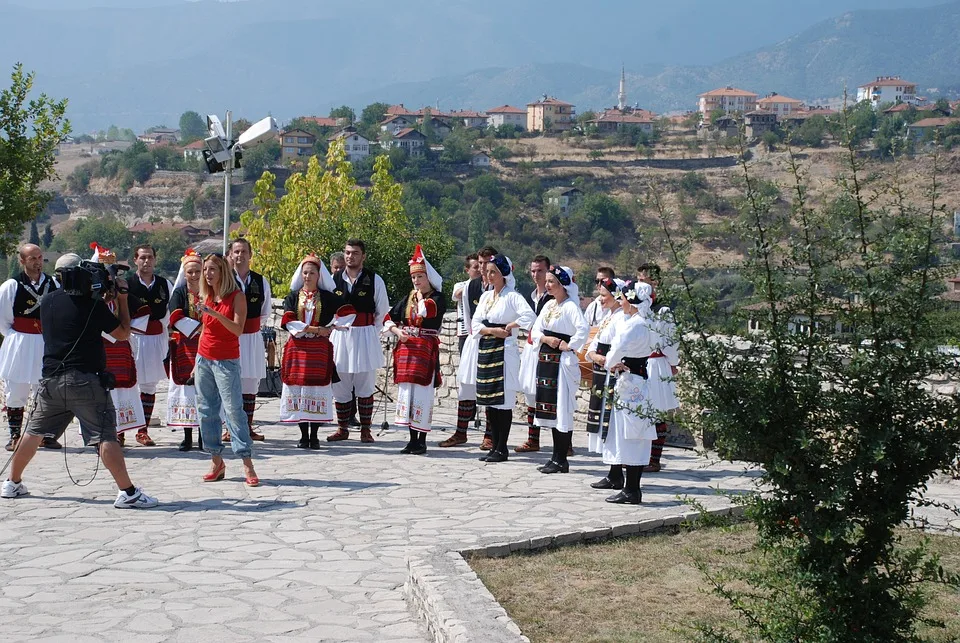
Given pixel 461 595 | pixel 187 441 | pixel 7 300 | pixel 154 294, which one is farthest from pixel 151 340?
pixel 461 595

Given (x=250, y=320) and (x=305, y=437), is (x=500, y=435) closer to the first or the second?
(x=305, y=437)

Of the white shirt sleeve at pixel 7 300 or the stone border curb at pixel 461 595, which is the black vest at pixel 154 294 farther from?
the stone border curb at pixel 461 595

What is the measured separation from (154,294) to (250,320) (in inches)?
34.7

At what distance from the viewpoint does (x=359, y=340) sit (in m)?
10.1

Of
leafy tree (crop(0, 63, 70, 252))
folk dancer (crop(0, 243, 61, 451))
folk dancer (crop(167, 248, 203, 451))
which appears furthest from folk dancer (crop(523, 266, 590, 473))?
leafy tree (crop(0, 63, 70, 252))

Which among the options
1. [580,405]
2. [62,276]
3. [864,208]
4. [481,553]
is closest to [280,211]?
[580,405]

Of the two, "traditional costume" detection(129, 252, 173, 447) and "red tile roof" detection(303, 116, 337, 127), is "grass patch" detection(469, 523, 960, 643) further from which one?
"red tile roof" detection(303, 116, 337, 127)

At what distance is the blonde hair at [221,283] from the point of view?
7.90m

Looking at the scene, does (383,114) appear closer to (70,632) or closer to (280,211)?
(280,211)

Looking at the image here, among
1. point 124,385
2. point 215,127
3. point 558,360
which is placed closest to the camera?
point 558,360

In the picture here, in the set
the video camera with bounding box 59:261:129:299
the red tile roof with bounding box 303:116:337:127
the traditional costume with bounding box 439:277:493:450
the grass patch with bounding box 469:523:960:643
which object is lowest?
the grass patch with bounding box 469:523:960:643

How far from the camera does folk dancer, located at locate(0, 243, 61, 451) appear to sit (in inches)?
358

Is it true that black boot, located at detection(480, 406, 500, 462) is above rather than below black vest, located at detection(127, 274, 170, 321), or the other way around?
below

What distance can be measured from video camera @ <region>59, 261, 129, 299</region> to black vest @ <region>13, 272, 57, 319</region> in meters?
2.06
